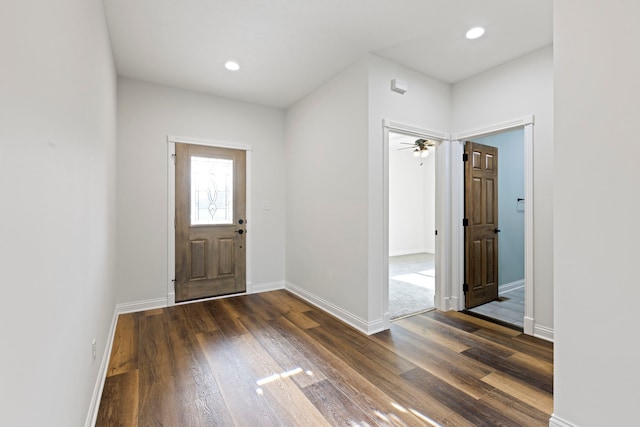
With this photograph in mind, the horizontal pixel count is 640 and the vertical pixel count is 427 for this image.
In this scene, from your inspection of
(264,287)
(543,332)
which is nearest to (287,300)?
(264,287)

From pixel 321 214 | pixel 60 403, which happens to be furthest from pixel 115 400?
pixel 321 214

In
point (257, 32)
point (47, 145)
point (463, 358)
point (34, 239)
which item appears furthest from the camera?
point (257, 32)

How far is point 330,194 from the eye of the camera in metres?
3.67

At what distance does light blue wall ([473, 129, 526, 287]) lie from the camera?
4.45 m

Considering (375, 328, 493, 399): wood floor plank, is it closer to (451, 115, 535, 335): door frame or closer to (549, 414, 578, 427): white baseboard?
(549, 414, 578, 427): white baseboard

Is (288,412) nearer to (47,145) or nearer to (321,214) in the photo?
(47,145)

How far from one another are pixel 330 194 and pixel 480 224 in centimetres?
206

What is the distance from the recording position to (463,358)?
254cm

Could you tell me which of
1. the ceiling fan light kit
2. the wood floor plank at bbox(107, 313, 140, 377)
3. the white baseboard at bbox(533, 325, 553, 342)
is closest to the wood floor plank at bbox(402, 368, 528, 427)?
the white baseboard at bbox(533, 325, 553, 342)

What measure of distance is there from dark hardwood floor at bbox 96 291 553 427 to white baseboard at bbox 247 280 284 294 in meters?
1.01

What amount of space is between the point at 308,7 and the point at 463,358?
3.22 metres

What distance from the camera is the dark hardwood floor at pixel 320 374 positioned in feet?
6.08

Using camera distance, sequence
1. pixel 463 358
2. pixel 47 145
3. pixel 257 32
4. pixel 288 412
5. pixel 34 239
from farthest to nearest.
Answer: pixel 257 32 < pixel 463 358 < pixel 288 412 < pixel 47 145 < pixel 34 239

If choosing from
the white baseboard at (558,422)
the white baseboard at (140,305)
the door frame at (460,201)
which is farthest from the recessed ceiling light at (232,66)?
the white baseboard at (558,422)
